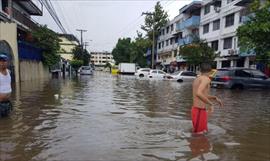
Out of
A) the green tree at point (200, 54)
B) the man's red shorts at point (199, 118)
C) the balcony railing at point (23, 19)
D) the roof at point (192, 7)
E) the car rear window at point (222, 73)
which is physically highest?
the roof at point (192, 7)

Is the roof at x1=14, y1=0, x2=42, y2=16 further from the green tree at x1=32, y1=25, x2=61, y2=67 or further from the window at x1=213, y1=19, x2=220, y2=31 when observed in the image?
the window at x1=213, y1=19, x2=220, y2=31

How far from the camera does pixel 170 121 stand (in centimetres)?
994

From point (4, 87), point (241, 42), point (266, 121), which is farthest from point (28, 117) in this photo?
point (241, 42)

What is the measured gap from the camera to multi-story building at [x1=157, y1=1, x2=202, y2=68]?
5241 centimetres

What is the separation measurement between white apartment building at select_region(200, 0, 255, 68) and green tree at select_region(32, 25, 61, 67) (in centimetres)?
1812

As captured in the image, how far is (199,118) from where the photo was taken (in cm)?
736

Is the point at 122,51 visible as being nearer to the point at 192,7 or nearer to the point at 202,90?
the point at 192,7

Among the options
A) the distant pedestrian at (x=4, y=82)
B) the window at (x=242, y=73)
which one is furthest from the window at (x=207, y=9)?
the distant pedestrian at (x=4, y=82)

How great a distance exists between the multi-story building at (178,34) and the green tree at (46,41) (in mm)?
15731

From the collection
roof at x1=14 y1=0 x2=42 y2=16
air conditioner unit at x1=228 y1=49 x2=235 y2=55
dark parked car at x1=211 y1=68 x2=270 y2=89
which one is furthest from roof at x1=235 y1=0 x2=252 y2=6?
roof at x1=14 y1=0 x2=42 y2=16

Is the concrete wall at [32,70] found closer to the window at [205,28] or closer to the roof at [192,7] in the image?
the window at [205,28]

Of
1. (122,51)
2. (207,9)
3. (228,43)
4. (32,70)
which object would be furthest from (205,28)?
(122,51)

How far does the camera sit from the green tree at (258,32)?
20625 millimetres

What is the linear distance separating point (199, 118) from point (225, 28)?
36372 mm
